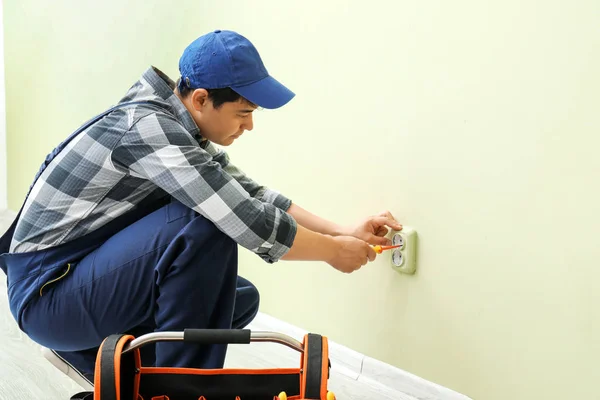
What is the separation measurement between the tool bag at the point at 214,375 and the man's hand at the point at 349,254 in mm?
308

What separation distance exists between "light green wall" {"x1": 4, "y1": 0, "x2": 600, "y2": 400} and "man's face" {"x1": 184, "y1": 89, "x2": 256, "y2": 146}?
0.30m

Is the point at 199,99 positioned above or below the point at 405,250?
above

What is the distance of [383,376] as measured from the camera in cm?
140

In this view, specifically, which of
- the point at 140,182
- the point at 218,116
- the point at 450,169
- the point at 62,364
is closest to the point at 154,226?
the point at 140,182

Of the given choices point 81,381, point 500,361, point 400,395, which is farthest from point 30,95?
point 500,361

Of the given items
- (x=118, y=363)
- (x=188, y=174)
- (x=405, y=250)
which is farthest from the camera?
(x=405, y=250)

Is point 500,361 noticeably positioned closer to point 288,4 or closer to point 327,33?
point 327,33

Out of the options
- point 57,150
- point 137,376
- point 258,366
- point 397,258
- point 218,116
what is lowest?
point 258,366

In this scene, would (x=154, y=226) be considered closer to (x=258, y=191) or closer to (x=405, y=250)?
(x=258, y=191)

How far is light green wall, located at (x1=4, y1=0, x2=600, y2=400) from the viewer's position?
103 centimetres

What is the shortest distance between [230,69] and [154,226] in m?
0.31

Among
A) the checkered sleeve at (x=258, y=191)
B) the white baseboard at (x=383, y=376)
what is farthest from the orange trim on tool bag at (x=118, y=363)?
the white baseboard at (x=383, y=376)

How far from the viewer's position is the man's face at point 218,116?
1.15 meters

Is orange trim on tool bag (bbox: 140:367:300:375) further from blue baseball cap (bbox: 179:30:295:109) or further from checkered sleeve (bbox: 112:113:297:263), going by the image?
blue baseball cap (bbox: 179:30:295:109)
